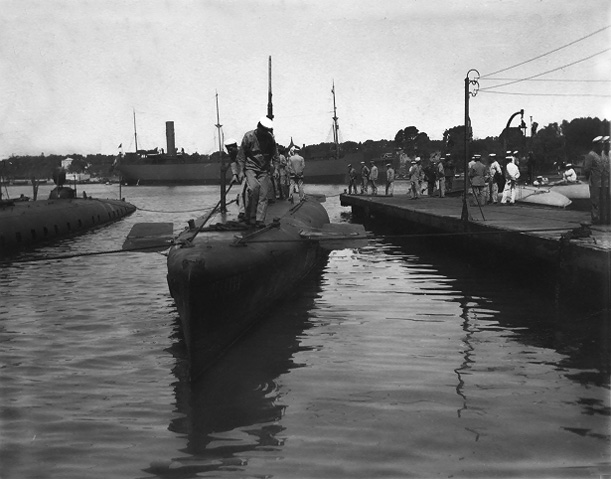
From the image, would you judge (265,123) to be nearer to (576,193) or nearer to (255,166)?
(255,166)

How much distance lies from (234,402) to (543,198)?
21.1 meters

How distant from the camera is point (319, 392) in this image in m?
8.43

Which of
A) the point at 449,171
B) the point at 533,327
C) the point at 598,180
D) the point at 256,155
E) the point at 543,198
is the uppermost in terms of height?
the point at 256,155

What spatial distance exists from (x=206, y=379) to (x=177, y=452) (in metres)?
2.32

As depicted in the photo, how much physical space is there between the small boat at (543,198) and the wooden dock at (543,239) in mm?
1281

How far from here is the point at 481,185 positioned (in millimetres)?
24359

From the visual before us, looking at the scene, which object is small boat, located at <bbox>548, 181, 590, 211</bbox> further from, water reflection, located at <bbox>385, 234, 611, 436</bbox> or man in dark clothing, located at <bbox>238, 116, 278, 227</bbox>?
man in dark clothing, located at <bbox>238, 116, 278, 227</bbox>

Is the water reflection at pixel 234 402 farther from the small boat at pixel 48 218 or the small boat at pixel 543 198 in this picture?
the small boat at pixel 543 198

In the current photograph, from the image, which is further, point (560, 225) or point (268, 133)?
point (560, 225)

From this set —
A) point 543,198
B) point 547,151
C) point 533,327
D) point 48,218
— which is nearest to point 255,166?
point 533,327

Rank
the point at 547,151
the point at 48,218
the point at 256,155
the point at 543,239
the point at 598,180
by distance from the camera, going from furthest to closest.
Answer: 1. the point at 547,151
2. the point at 48,218
3. the point at 598,180
4. the point at 543,239
5. the point at 256,155

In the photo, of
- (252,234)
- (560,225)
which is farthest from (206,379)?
(560,225)

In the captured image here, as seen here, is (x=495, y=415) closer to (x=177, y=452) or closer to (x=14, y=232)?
(x=177, y=452)

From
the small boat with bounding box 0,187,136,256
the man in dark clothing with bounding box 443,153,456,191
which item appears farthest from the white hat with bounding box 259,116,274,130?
the man in dark clothing with bounding box 443,153,456,191
